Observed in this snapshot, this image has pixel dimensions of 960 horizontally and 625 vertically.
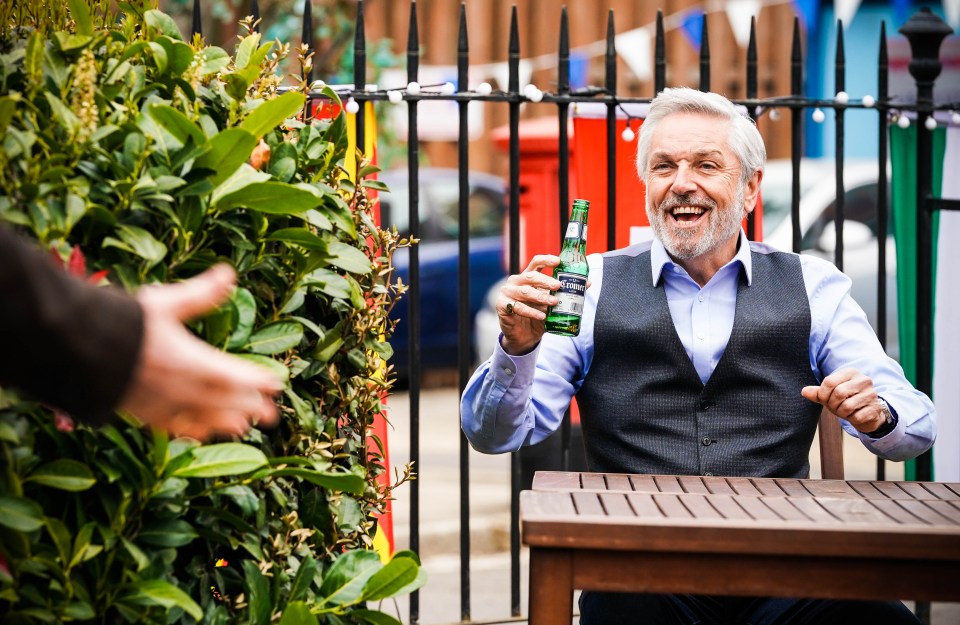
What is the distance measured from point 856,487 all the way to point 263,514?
1.18 metres

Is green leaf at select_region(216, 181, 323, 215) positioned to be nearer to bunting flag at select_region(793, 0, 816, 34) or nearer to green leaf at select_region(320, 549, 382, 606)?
green leaf at select_region(320, 549, 382, 606)

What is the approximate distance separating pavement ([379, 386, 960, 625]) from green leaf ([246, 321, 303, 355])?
1141 mm

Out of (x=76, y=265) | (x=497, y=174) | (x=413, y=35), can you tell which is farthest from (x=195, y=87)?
(x=497, y=174)

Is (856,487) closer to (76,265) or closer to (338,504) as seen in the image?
(338,504)

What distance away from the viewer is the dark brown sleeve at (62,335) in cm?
121

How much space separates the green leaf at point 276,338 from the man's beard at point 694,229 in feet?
4.44

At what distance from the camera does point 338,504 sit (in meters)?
2.06

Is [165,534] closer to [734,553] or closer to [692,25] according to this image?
[734,553]

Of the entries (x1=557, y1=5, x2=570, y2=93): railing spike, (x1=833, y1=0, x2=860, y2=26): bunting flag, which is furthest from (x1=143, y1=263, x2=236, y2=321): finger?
(x1=833, y1=0, x2=860, y2=26): bunting flag

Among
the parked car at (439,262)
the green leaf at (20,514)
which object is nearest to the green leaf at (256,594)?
the green leaf at (20,514)

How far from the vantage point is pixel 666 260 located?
2941 millimetres

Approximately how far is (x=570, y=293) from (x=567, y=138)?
1.55 meters

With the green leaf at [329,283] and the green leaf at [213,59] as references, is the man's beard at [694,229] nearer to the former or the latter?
the green leaf at [329,283]

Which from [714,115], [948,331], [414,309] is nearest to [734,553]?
[714,115]
